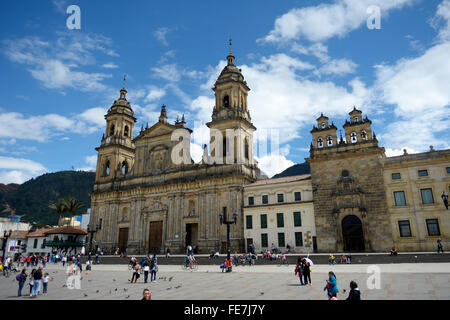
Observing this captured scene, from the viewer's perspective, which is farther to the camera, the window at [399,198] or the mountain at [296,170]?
the mountain at [296,170]

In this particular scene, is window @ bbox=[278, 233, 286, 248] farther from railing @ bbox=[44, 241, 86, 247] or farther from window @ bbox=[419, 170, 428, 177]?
railing @ bbox=[44, 241, 86, 247]

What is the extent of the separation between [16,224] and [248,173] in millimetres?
58700

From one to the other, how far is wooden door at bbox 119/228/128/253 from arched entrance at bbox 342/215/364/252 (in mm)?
32432

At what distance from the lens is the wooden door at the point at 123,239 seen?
4859 cm

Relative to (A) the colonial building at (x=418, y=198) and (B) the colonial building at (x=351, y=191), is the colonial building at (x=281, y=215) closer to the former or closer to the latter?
(B) the colonial building at (x=351, y=191)

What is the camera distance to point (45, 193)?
4683 inches

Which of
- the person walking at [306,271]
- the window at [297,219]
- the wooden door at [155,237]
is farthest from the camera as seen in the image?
the wooden door at [155,237]

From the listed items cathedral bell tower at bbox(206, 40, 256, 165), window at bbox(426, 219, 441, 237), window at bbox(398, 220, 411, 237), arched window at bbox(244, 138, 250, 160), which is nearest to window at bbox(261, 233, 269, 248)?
cathedral bell tower at bbox(206, 40, 256, 165)

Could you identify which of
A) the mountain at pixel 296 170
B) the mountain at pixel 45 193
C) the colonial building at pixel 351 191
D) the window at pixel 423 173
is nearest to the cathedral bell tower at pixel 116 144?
the colonial building at pixel 351 191

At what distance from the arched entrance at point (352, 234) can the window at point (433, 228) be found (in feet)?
20.4

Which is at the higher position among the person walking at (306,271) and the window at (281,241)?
the window at (281,241)

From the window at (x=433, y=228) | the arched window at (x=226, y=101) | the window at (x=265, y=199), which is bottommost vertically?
the window at (x=433, y=228)
